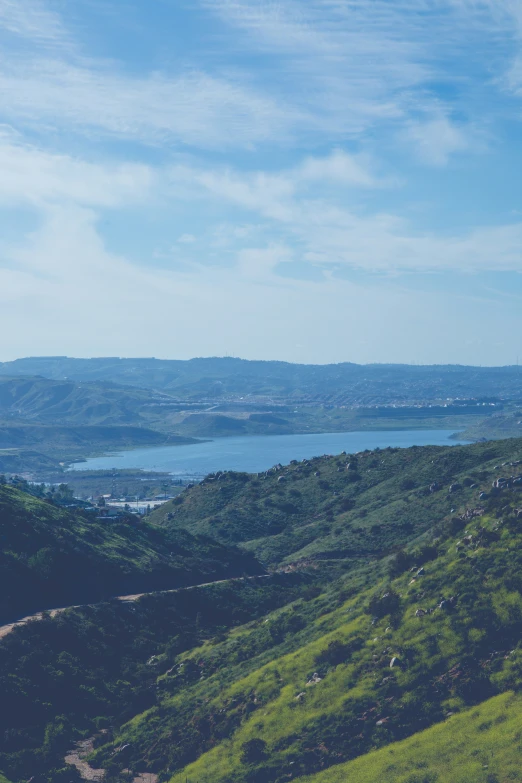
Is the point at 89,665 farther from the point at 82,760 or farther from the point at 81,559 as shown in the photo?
the point at 81,559

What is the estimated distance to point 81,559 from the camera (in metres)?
79.2

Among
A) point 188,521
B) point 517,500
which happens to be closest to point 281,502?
point 188,521

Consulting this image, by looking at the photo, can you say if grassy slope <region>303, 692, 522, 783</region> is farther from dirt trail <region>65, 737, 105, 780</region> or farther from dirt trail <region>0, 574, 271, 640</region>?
dirt trail <region>0, 574, 271, 640</region>

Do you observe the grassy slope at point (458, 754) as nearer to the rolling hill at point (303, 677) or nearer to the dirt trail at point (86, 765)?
the rolling hill at point (303, 677)

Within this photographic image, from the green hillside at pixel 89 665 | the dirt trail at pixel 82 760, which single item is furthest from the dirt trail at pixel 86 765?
the green hillside at pixel 89 665

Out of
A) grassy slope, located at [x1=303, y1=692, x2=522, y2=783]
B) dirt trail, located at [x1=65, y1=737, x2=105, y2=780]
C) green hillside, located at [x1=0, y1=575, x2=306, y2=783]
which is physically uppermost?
grassy slope, located at [x1=303, y1=692, x2=522, y2=783]

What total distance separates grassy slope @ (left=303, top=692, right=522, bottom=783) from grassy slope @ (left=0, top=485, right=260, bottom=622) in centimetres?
3500

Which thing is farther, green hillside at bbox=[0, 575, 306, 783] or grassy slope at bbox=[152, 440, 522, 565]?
grassy slope at bbox=[152, 440, 522, 565]

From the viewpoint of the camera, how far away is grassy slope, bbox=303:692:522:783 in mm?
37812

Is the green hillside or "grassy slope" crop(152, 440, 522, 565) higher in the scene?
"grassy slope" crop(152, 440, 522, 565)

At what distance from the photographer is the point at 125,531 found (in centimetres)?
9806

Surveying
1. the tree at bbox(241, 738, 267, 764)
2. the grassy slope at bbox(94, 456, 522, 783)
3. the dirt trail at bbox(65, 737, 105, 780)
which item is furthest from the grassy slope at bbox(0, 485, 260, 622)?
the tree at bbox(241, 738, 267, 764)

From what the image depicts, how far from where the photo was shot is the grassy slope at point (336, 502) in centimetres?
10350

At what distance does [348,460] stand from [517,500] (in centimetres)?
8162
